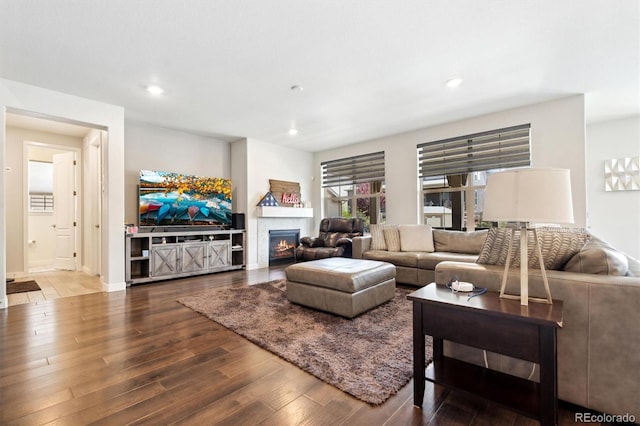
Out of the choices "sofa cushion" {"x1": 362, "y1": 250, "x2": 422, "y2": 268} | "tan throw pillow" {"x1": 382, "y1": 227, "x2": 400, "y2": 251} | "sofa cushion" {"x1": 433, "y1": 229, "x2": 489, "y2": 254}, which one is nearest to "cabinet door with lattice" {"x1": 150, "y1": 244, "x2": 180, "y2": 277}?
"sofa cushion" {"x1": 362, "y1": 250, "x2": 422, "y2": 268}

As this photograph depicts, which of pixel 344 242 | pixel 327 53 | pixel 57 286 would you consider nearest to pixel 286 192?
pixel 344 242

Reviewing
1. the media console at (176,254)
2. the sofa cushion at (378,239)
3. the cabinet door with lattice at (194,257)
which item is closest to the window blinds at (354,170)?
the sofa cushion at (378,239)

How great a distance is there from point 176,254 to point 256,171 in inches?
86.3

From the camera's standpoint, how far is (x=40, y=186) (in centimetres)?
654

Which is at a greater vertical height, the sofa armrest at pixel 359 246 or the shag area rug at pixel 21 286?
the sofa armrest at pixel 359 246

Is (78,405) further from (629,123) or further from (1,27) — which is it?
(629,123)

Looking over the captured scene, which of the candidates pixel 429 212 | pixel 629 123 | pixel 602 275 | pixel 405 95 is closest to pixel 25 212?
pixel 405 95

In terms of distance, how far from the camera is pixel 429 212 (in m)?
5.35

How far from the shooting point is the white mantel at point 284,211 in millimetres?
5828

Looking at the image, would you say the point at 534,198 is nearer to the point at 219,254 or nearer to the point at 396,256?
the point at 396,256

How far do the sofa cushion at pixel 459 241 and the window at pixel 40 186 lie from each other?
7.98m

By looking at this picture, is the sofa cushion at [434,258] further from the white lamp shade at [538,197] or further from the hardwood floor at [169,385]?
the white lamp shade at [538,197]

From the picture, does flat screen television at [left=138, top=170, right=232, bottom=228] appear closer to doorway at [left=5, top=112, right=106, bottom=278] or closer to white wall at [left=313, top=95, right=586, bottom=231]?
doorway at [left=5, top=112, right=106, bottom=278]

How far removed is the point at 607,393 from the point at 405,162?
14.7 ft
